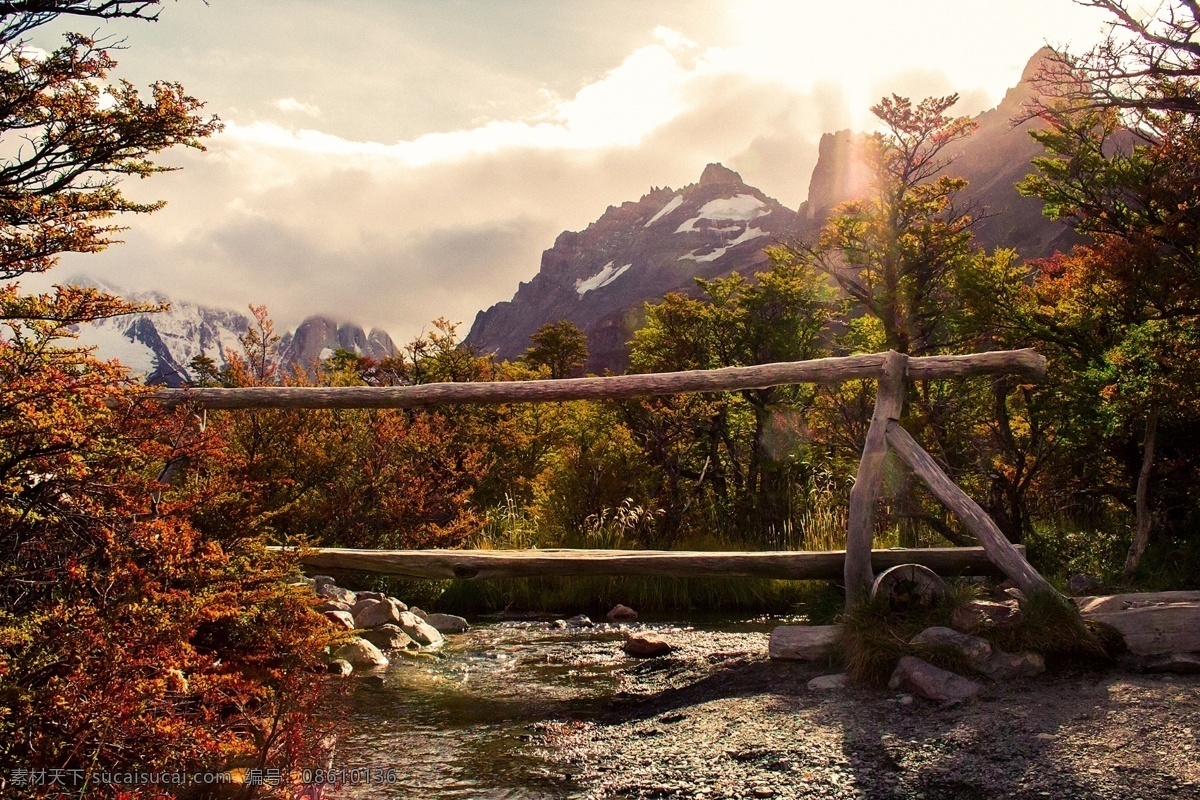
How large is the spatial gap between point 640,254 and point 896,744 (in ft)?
377

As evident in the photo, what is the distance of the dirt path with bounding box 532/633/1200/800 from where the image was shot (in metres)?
3.07

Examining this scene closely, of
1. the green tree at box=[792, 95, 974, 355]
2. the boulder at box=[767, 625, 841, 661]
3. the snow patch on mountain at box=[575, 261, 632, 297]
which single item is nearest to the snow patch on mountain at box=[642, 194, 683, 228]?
Result: the snow patch on mountain at box=[575, 261, 632, 297]

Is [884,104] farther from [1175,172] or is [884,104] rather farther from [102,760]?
[102,760]

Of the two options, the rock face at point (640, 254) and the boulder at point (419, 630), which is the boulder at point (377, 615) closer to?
the boulder at point (419, 630)

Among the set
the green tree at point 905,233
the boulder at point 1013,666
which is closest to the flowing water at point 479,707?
the boulder at point 1013,666

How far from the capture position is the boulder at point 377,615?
6902 millimetres

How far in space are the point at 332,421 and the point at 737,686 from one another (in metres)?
6.23

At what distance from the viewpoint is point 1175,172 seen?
287 inches

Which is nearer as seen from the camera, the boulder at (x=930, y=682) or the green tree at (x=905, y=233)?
the boulder at (x=930, y=682)

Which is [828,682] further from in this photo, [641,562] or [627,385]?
[627,385]

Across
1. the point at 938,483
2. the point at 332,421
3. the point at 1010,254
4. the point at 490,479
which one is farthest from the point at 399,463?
the point at 1010,254

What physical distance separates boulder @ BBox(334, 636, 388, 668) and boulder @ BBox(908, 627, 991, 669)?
370cm

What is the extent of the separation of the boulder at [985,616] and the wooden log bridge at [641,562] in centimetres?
110

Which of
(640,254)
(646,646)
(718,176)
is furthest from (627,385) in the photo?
(718,176)
